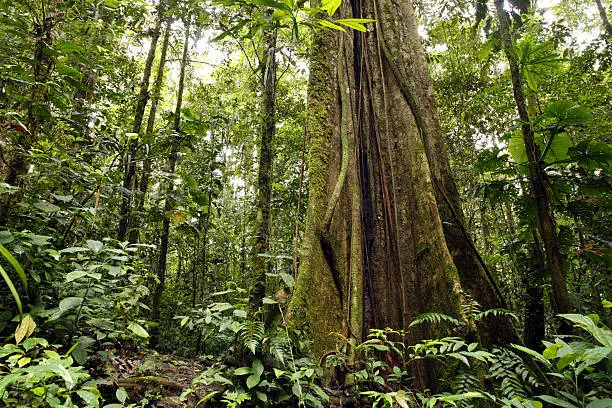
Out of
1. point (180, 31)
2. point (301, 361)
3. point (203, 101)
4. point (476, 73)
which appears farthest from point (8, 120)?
point (476, 73)

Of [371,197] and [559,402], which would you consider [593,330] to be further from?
[371,197]

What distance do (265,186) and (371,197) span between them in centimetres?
105

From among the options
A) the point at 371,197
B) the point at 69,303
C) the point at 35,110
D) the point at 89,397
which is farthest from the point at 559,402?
the point at 35,110

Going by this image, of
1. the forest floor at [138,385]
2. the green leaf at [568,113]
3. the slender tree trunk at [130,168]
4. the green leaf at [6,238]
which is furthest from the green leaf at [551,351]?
the slender tree trunk at [130,168]

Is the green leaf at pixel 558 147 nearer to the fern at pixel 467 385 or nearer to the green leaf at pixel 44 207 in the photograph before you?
the fern at pixel 467 385

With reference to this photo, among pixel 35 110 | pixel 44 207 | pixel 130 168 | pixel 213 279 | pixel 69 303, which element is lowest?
pixel 69 303

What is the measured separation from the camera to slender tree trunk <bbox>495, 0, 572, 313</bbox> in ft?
7.48

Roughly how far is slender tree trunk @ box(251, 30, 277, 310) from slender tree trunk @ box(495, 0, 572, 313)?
80.4 inches

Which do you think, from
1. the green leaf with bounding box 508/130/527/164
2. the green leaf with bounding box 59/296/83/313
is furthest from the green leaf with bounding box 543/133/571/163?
the green leaf with bounding box 59/296/83/313

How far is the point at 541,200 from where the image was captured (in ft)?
8.04

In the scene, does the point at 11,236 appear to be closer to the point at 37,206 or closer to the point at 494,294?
the point at 37,206

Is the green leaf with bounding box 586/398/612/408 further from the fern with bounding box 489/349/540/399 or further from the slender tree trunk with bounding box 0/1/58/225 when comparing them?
the slender tree trunk with bounding box 0/1/58/225

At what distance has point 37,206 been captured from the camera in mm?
2098

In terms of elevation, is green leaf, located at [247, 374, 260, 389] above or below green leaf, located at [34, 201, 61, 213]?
below
